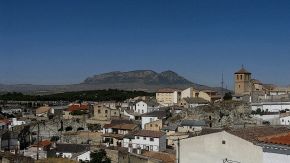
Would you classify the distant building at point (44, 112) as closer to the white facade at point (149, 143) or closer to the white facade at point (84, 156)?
the white facade at point (149, 143)

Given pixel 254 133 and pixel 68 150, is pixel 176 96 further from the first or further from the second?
pixel 254 133

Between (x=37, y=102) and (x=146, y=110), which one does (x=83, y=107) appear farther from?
(x=37, y=102)

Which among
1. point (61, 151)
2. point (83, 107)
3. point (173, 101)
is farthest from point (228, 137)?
point (173, 101)

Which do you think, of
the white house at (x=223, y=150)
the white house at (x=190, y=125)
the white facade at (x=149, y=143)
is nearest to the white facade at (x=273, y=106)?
the white house at (x=190, y=125)

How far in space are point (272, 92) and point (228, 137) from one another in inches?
2654

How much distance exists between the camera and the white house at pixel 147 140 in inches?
2085

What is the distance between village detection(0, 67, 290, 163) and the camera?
18359 mm

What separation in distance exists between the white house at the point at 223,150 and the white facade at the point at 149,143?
34125 millimetres

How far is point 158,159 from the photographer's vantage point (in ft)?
130

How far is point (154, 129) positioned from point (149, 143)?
11.5 metres

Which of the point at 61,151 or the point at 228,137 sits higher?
the point at 228,137

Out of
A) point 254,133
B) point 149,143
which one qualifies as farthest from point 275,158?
point 149,143

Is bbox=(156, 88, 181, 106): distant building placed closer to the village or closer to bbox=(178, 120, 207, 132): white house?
the village

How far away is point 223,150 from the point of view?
57.9 ft
